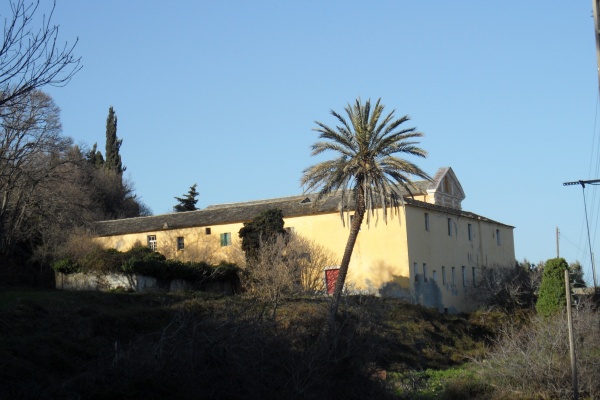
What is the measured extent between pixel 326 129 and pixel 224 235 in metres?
15.9

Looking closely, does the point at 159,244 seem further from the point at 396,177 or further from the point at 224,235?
the point at 396,177

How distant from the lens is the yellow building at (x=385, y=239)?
50156 mm

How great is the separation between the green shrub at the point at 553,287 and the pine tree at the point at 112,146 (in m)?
44.9

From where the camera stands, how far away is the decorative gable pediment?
5981 centimetres

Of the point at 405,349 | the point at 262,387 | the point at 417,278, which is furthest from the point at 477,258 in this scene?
the point at 262,387

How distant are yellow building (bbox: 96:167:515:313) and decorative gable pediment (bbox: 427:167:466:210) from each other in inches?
3.1

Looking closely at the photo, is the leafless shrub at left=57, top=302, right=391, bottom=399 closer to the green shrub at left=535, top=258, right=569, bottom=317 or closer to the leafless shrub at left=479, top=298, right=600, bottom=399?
the leafless shrub at left=479, top=298, right=600, bottom=399

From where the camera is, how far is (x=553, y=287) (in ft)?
155

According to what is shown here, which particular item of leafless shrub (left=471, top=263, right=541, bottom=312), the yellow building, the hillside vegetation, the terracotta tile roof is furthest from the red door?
the hillside vegetation

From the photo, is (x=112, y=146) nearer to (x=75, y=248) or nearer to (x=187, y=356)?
(x=75, y=248)

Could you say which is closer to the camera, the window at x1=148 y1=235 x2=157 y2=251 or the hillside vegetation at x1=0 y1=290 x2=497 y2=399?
the hillside vegetation at x1=0 y1=290 x2=497 y2=399

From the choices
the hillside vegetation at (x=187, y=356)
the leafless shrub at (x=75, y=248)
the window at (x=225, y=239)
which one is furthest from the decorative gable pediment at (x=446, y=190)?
the hillside vegetation at (x=187, y=356)

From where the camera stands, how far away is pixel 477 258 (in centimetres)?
6019

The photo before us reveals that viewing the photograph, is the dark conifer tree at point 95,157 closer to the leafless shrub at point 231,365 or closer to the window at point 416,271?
the window at point 416,271
